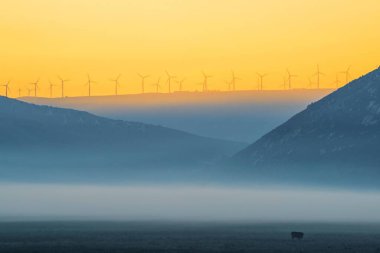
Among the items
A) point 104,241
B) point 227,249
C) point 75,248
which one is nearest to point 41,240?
point 104,241

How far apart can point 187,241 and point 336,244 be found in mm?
19833

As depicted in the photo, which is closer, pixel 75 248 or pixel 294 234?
pixel 75 248

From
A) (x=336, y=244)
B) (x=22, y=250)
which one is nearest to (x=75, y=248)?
(x=22, y=250)

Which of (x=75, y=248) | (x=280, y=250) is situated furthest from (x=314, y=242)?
(x=75, y=248)

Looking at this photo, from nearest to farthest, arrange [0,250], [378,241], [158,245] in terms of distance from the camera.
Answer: [0,250], [158,245], [378,241]

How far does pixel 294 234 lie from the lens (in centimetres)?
19988

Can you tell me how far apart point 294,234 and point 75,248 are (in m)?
37.7

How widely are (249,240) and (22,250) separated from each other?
39702 millimetres

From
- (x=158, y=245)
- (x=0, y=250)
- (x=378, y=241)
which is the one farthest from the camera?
(x=378, y=241)

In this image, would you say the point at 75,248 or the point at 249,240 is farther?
the point at 249,240

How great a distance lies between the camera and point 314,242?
19188cm

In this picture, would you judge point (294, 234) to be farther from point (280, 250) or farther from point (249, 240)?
point (280, 250)

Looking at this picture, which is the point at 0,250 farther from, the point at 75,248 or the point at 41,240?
the point at 41,240

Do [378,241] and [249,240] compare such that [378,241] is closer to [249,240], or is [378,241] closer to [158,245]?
[249,240]
